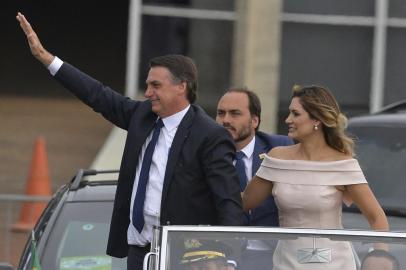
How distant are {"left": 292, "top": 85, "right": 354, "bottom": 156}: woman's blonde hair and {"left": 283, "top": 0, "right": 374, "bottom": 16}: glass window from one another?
1012 centimetres

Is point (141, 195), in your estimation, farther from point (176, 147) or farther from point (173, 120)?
point (173, 120)

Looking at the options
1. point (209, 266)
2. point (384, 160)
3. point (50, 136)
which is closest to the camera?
point (209, 266)

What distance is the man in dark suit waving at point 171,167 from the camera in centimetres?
544

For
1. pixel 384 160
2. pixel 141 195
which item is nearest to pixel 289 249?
pixel 141 195

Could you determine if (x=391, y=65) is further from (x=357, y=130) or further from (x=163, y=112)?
(x=163, y=112)

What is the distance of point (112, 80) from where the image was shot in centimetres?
2086

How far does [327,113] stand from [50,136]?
11.6 m

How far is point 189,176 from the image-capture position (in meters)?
5.46

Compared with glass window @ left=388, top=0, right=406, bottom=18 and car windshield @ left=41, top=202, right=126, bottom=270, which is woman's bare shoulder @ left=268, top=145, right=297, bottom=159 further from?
glass window @ left=388, top=0, right=406, bottom=18

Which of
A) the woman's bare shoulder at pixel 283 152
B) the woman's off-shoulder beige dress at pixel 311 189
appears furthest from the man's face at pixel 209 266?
the woman's bare shoulder at pixel 283 152

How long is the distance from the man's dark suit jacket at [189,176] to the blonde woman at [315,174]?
19cm

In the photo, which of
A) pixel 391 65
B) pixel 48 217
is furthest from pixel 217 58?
pixel 48 217

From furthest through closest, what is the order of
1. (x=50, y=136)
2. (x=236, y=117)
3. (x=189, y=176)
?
(x=50, y=136), (x=236, y=117), (x=189, y=176)

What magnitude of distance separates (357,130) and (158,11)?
24.7 ft
